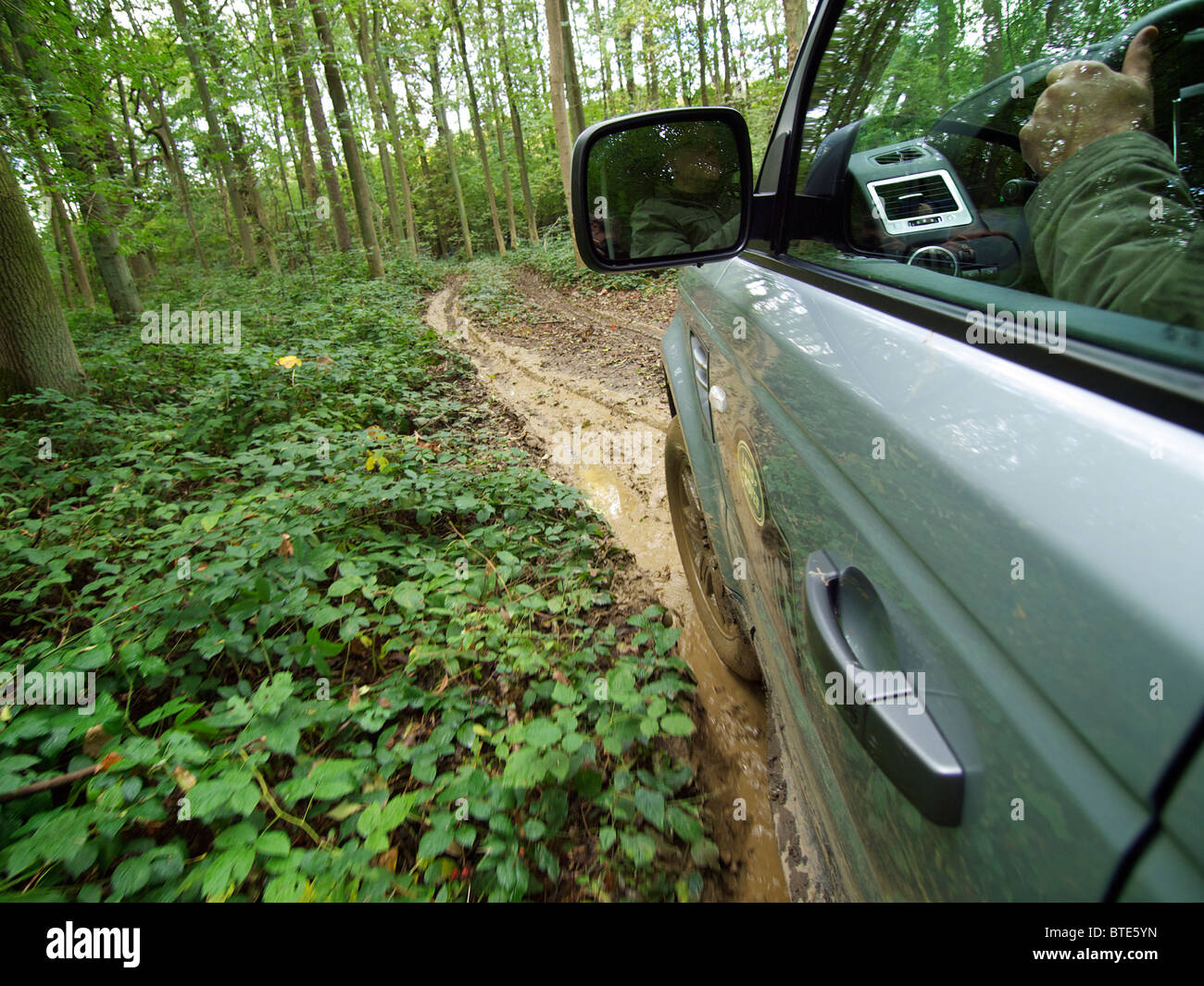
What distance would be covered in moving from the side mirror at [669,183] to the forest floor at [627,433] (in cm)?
199

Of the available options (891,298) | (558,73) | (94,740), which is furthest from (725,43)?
(94,740)

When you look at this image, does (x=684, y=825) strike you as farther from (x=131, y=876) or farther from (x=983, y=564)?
(x=983, y=564)

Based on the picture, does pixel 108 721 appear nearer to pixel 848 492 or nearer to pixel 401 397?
pixel 848 492

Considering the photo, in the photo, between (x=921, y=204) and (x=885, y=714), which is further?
(x=921, y=204)

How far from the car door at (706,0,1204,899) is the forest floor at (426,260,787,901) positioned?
1248 millimetres

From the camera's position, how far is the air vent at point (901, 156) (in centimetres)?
159

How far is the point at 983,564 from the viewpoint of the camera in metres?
0.69

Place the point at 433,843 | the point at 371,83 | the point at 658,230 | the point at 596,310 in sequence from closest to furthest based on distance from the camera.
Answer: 1. the point at 433,843
2. the point at 658,230
3. the point at 596,310
4. the point at 371,83

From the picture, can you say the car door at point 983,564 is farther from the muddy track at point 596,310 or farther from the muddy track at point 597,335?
the muddy track at point 596,310

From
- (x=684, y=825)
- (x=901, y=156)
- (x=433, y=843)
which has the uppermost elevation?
(x=901, y=156)

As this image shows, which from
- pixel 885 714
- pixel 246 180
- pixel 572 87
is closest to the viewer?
pixel 885 714

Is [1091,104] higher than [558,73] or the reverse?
the reverse

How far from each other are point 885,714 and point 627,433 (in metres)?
5.72

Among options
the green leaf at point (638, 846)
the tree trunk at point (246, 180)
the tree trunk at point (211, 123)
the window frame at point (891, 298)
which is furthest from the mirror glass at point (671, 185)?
the tree trunk at point (246, 180)
